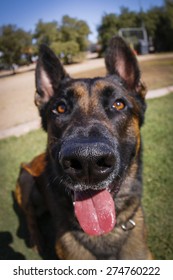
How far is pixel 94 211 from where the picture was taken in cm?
264

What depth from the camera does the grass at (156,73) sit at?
8125 millimetres

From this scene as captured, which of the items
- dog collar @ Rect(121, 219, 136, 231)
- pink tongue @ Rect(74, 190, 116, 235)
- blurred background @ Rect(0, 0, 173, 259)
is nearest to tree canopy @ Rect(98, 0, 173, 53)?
blurred background @ Rect(0, 0, 173, 259)

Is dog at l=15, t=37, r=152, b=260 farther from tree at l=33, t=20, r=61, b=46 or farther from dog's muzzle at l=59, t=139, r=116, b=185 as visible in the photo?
tree at l=33, t=20, r=61, b=46

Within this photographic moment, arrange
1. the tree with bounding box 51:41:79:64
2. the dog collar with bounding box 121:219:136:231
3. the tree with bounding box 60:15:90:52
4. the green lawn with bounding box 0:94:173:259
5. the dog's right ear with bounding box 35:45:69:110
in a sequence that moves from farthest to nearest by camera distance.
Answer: the tree with bounding box 51:41:79:64
the tree with bounding box 60:15:90:52
the green lawn with bounding box 0:94:173:259
the dog's right ear with bounding box 35:45:69:110
the dog collar with bounding box 121:219:136:231

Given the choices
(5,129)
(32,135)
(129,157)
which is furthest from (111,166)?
(5,129)

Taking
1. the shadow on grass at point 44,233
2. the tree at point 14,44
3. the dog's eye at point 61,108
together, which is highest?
the tree at point 14,44

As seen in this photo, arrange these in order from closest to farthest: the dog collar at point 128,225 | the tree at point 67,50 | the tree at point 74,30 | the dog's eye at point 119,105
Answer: the dog's eye at point 119,105 → the dog collar at point 128,225 → the tree at point 74,30 → the tree at point 67,50

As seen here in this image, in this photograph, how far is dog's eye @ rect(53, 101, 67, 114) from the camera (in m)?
3.21

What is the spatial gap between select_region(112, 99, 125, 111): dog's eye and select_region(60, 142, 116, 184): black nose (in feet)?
3.01

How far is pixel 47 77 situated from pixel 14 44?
5.01 feet

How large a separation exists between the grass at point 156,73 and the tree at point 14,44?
130 inches

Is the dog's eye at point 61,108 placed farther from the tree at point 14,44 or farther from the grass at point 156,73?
the grass at point 156,73

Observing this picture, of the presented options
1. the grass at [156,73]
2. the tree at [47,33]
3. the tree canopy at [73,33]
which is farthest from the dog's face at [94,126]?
the grass at [156,73]

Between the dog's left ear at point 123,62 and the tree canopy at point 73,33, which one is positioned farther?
the tree canopy at point 73,33
